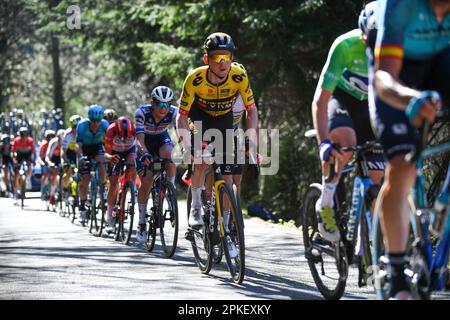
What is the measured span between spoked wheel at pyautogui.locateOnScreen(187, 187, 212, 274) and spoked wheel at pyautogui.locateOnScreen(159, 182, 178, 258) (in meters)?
0.80

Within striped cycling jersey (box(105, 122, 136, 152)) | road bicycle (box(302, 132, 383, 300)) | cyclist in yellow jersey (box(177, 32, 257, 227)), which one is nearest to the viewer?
road bicycle (box(302, 132, 383, 300))

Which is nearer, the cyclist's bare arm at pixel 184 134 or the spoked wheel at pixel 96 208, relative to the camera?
the cyclist's bare arm at pixel 184 134

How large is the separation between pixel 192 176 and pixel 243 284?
56.8 inches

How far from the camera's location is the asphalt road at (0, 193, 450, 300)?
7.94 m

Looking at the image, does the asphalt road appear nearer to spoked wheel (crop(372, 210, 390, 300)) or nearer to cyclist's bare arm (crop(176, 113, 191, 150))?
A: cyclist's bare arm (crop(176, 113, 191, 150))

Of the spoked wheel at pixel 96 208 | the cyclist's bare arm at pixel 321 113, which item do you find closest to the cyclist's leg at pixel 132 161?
the spoked wheel at pixel 96 208

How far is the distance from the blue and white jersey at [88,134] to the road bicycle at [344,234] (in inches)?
330

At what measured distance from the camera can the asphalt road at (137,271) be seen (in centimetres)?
794

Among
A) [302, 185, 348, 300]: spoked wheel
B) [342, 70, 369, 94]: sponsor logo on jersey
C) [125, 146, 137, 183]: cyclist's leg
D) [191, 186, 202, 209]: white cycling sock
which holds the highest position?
[342, 70, 369, 94]: sponsor logo on jersey

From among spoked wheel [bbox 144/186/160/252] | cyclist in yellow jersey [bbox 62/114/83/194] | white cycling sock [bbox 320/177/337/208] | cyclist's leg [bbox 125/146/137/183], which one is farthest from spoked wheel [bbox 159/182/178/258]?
cyclist in yellow jersey [bbox 62/114/83/194]

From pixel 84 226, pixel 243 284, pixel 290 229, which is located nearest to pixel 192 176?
pixel 243 284

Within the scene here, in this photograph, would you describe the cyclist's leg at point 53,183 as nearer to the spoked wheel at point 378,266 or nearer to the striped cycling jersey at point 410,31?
the spoked wheel at point 378,266

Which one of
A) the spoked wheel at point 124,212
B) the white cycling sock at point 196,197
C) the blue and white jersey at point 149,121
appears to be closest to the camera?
the white cycling sock at point 196,197

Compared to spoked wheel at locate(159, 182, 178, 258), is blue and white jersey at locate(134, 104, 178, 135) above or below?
above
